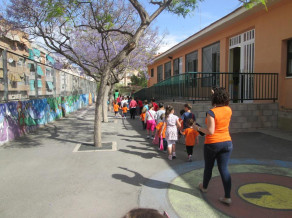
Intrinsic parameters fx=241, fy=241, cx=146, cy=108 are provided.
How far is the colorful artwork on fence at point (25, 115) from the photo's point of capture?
724 centimetres

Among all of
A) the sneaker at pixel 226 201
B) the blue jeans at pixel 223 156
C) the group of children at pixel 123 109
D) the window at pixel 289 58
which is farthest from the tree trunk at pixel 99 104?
the group of children at pixel 123 109

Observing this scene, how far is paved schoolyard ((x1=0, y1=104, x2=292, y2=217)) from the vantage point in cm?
342

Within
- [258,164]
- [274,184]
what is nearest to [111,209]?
[274,184]

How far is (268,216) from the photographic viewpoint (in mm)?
3094

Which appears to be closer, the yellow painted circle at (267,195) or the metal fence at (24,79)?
the yellow painted circle at (267,195)

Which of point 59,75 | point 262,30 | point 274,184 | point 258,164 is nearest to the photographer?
point 274,184

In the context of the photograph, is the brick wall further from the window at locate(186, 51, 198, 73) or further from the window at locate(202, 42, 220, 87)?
the window at locate(186, 51, 198, 73)

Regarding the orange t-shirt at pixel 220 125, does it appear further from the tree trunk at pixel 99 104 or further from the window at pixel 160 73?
the window at pixel 160 73

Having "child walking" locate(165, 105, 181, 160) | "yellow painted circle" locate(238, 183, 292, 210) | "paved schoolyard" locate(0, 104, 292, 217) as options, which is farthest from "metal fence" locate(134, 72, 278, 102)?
"yellow painted circle" locate(238, 183, 292, 210)

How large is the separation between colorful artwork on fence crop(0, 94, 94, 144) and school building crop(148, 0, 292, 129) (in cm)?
589

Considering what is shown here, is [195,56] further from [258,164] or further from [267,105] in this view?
[258,164]

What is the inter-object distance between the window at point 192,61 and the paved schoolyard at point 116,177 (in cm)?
900

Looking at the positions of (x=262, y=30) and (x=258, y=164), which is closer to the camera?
(x=258, y=164)

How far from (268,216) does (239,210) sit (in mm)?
351
